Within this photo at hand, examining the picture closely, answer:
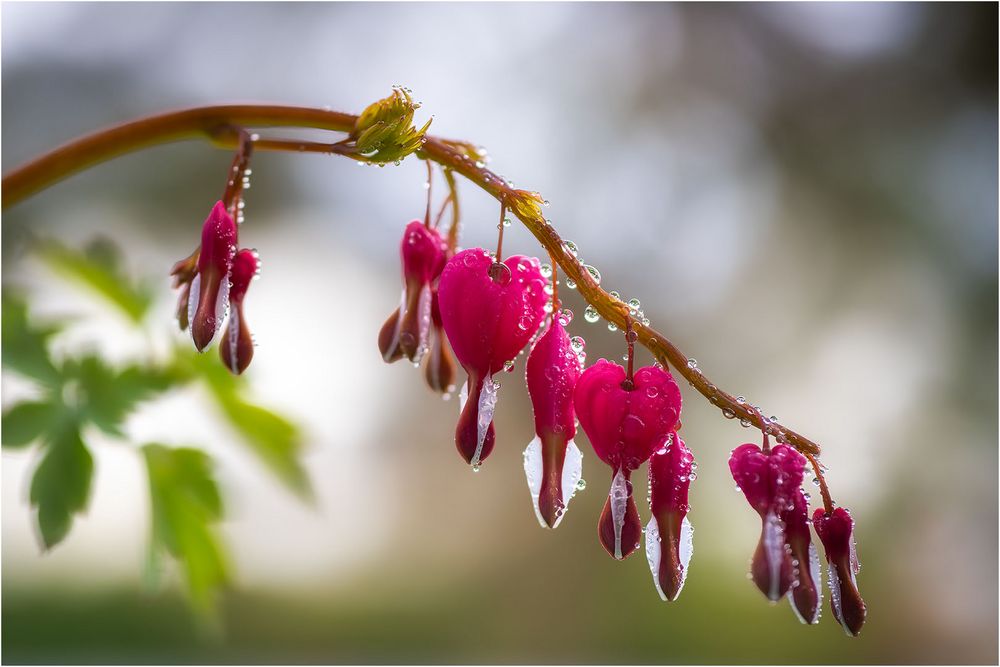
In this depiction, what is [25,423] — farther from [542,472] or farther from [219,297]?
[542,472]

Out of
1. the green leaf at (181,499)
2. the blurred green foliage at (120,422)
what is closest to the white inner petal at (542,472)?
the blurred green foliage at (120,422)

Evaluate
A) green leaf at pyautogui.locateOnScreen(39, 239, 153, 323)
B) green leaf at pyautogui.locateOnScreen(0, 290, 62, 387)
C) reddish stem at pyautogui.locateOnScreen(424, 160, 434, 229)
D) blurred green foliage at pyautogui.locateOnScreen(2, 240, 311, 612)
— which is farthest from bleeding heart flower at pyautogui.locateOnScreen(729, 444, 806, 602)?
green leaf at pyautogui.locateOnScreen(39, 239, 153, 323)

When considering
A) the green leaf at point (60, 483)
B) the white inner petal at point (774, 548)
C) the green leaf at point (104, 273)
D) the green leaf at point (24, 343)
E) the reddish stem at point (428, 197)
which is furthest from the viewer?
the green leaf at point (104, 273)

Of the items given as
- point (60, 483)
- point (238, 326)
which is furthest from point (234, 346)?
point (60, 483)

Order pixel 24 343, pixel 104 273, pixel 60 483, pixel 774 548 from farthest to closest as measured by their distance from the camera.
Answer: pixel 104 273
pixel 24 343
pixel 60 483
pixel 774 548

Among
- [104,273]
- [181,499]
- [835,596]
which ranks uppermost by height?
[104,273]

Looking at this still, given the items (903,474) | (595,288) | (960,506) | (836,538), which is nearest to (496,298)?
(595,288)

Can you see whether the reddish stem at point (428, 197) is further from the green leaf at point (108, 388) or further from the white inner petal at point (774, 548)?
the green leaf at point (108, 388)
